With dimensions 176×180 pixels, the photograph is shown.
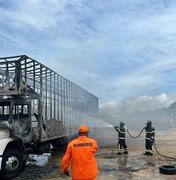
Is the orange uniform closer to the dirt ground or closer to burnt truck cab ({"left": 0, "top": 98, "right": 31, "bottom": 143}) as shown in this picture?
the dirt ground

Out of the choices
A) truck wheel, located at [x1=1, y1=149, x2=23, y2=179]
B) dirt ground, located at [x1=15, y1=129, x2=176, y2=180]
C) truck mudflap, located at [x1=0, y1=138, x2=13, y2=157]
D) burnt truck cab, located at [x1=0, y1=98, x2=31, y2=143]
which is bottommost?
dirt ground, located at [x1=15, y1=129, x2=176, y2=180]

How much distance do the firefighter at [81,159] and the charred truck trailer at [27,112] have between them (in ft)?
13.3

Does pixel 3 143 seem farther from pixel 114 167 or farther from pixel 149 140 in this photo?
pixel 149 140

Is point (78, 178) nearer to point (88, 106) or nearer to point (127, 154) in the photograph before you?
point (127, 154)

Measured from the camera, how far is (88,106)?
19.8 metres

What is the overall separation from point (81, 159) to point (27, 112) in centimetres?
586

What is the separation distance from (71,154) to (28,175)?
16.1ft

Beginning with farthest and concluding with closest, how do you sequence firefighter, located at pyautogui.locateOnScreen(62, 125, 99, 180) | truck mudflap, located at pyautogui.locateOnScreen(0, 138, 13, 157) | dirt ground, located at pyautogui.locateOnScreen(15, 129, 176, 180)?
1. dirt ground, located at pyautogui.locateOnScreen(15, 129, 176, 180)
2. truck mudflap, located at pyautogui.locateOnScreen(0, 138, 13, 157)
3. firefighter, located at pyautogui.locateOnScreen(62, 125, 99, 180)

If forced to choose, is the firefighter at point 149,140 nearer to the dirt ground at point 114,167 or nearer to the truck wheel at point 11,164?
the dirt ground at point 114,167

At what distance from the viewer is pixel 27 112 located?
10.5 metres

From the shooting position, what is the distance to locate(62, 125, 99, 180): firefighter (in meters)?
4.96

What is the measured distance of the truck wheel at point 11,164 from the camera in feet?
28.3

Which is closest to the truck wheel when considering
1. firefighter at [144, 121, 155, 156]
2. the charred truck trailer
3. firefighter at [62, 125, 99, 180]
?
the charred truck trailer

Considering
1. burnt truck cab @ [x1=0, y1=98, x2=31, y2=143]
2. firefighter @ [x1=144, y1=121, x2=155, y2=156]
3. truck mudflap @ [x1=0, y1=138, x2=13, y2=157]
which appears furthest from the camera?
firefighter @ [x1=144, y1=121, x2=155, y2=156]
